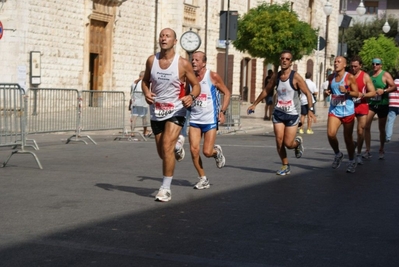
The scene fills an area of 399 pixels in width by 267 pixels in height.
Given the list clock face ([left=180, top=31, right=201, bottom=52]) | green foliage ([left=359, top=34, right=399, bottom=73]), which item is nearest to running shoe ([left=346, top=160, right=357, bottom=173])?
clock face ([left=180, top=31, right=201, bottom=52])

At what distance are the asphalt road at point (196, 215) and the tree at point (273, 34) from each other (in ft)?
59.2

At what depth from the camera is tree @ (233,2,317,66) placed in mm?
33250

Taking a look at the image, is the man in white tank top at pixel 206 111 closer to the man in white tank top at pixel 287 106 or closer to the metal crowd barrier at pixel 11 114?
the man in white tank top at pixel 287 106

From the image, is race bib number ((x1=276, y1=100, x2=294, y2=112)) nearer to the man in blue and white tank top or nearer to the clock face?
the man in blue and white tank top

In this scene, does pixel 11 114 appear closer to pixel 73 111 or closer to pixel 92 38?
pixel 73 111

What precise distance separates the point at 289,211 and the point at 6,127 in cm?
602

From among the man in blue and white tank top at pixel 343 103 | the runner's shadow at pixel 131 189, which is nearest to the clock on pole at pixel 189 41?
the man in blue and white tank top at pixel 343 103

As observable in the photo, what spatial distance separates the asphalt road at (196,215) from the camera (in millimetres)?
7070

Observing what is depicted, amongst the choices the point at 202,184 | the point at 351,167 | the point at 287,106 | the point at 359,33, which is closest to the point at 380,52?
the point at 359,33

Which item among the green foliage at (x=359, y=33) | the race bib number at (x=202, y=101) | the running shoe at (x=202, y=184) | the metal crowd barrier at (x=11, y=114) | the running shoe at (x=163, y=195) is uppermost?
the green foliage at (x=359, y=33)

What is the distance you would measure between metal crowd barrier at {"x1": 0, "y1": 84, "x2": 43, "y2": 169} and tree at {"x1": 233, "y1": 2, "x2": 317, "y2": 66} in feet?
64.1

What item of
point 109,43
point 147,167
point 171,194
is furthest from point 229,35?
point 171,194

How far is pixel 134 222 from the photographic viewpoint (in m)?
8.58

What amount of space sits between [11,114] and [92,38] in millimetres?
19902
